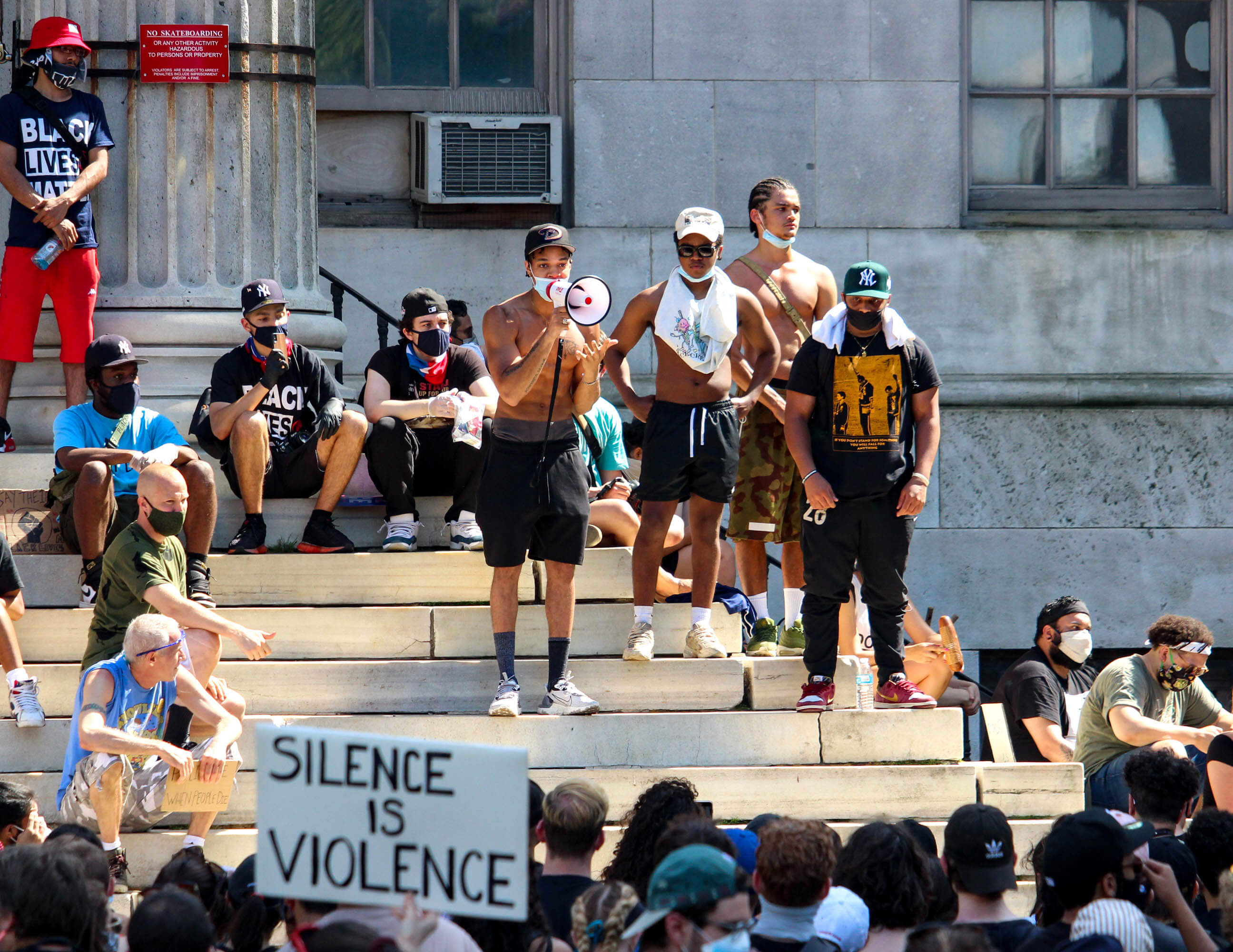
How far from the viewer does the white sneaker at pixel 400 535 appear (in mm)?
8727

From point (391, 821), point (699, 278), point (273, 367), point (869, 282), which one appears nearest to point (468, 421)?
point (273, 367)

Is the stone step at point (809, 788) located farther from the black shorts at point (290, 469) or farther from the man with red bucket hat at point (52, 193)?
the man with red bucket hat at point (52, 193)

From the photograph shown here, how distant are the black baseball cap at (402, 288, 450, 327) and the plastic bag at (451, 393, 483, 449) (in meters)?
0.49

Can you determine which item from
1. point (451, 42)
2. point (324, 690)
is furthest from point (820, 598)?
point (451, 42)

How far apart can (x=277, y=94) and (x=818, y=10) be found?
379 cm

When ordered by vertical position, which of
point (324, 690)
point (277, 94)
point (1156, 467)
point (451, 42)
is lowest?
point (324, 690)

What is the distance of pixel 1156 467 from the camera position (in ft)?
37.3

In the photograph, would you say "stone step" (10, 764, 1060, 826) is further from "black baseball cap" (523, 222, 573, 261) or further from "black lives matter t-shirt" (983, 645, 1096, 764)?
"black baseball cap" (523, 222, 573, 261)

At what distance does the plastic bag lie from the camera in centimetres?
868

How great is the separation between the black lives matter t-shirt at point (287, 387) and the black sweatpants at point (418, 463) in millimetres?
348

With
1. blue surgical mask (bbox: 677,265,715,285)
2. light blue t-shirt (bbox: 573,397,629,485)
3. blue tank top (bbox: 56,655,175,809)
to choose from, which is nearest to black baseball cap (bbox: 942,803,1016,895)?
blue tank top (bbox: 56,655,175,809)

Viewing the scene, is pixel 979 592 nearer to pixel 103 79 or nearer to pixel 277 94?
pixel 277 94

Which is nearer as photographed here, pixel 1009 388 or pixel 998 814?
pixel 998 814

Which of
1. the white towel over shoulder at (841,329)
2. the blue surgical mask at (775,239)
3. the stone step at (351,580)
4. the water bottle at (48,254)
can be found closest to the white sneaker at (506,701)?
the stone step at (351,580)
